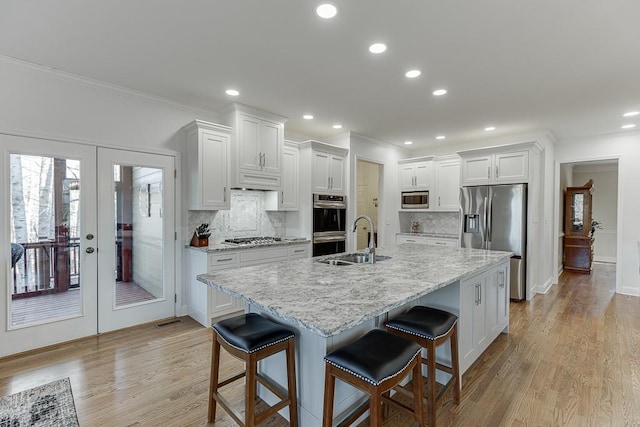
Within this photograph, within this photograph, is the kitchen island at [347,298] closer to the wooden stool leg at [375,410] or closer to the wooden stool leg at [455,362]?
the wooden stool leg at [455,362]

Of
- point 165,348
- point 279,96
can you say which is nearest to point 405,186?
point 279,96

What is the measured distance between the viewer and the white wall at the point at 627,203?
4812 millimetres

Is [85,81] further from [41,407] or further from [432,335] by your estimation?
[432,335]

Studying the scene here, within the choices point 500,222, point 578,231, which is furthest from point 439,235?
point 578,231

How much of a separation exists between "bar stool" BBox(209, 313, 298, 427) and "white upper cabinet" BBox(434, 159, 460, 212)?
4792 millimetres

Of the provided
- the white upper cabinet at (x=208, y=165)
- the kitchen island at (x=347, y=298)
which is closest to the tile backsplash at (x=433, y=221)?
the kitchen island at (x=347, y=298)

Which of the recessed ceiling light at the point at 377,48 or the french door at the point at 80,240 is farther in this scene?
the french door at the point at 80,240

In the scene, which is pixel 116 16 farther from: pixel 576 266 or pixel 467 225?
pixel 576 266

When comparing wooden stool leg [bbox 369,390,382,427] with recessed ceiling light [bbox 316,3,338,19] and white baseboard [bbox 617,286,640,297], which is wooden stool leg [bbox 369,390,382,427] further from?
white baseboard [bbox 617,286,640,297]

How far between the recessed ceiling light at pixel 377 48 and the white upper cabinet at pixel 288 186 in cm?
226

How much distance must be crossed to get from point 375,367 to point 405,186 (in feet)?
17.0

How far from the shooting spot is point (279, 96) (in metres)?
3.56

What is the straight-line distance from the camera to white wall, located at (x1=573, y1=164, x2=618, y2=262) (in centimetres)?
790

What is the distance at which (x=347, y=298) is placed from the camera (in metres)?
1.62
